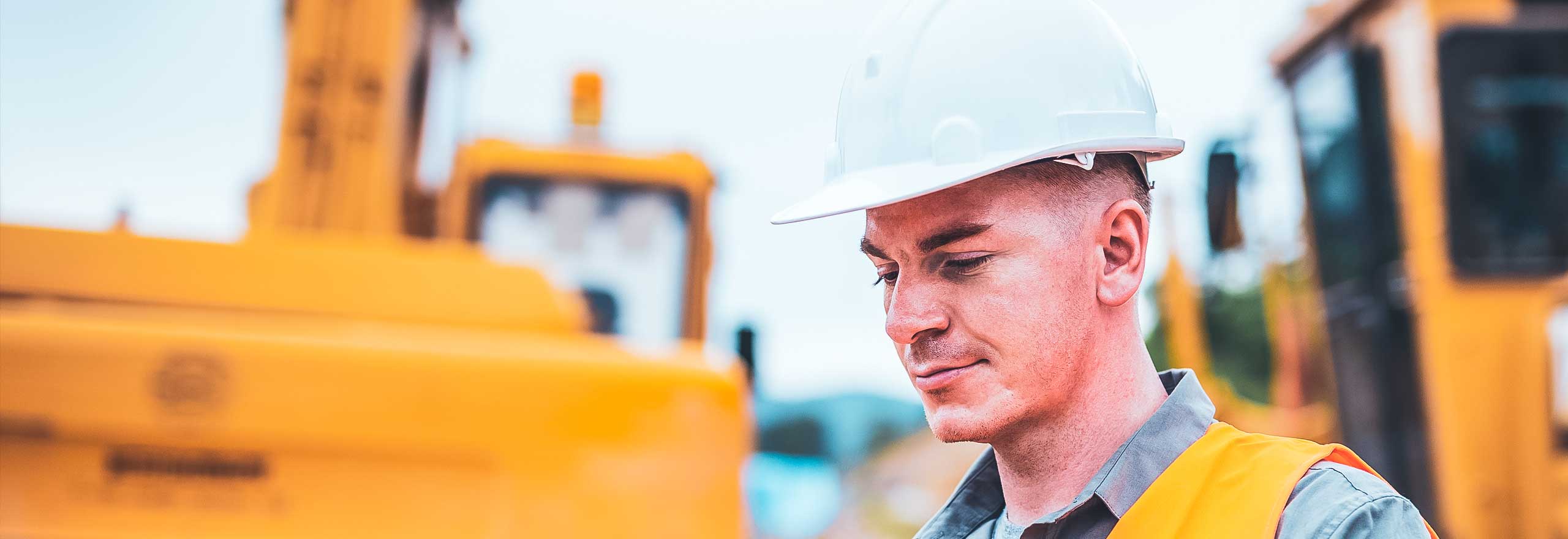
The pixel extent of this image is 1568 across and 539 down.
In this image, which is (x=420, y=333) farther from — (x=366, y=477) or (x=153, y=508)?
(x=153, y=508)

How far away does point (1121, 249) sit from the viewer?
1676mm

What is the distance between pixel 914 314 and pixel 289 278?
2742mm

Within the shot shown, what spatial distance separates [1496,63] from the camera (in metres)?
5.87

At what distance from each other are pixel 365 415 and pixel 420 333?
0.35 metres

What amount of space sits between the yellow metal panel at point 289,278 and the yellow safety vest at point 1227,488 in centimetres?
279

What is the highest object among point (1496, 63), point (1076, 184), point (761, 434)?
point (1496, 63)

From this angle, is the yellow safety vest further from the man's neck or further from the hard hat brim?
the hard hat brim

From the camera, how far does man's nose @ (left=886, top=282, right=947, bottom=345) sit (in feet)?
5.41

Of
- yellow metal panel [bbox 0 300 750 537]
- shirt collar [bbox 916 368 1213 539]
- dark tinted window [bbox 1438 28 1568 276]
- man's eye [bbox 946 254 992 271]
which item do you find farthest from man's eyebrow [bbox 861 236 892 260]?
dark tinted window [bbox 1438 28 1568 276]

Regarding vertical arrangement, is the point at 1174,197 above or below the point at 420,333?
above

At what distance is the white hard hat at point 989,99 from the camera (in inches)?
64.9

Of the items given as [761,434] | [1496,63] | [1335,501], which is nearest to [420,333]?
[761,434]

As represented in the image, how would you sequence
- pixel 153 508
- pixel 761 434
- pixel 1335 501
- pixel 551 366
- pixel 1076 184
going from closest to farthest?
pixel 1335 501 < pixel 1076 184 < pixel 153 508 < pixel 551 366 < pixel 761 434

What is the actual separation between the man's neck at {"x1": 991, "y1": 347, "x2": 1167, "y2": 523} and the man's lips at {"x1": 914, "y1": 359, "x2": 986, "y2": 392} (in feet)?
0.35
